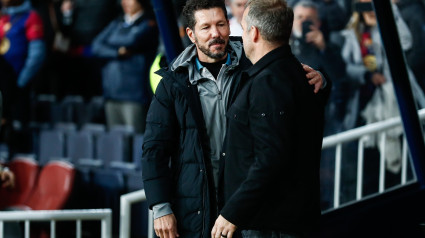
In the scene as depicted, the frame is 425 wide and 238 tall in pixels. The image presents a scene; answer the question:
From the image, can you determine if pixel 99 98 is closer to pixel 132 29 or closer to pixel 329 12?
pixel 132 29

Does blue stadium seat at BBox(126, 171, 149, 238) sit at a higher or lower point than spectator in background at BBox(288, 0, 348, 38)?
lower

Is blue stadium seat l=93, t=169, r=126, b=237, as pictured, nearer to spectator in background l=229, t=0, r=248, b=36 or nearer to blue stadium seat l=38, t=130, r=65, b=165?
blue stadium seat l=38, t=130, r=65, b=165

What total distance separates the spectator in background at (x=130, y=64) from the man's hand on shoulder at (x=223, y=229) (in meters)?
3.94

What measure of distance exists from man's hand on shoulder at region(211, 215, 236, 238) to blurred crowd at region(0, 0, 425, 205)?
2.72ft

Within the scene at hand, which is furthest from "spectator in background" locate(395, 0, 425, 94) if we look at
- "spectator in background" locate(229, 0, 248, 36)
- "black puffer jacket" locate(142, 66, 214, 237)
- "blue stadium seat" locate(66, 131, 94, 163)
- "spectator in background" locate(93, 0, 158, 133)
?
"blue stadium seat" locate(66, 131, 94, 163)

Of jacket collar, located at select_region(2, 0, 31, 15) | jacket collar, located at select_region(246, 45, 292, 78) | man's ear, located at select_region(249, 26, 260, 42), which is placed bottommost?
jacket collar, located at select_region(246, 45, 292, 78)

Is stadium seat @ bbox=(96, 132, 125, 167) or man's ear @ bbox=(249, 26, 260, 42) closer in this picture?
man's ear @ bbox=(249, 26, 260, 42)

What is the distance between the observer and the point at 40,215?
4.18 meters

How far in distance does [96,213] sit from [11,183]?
2.34ft

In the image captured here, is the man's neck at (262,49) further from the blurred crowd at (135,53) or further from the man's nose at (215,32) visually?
the blurred crowd at (135,53)

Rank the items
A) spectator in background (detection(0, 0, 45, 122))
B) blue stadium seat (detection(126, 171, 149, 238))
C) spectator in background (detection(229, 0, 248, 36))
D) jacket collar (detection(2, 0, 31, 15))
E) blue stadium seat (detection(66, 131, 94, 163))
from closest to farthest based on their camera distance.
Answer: spectator in background (detection(229, 0, 248, 36)), blue stadium seat (detection(126, 171, 149, 238)), blue stadium seat (detection(66, 131, 94, 163)), spectator in background (detection(0, 0, 45, 122)), jacket collar (detection(2, 0, 31, 15))

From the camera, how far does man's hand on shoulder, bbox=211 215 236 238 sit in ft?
8.59

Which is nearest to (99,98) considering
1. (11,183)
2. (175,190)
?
(11,183)

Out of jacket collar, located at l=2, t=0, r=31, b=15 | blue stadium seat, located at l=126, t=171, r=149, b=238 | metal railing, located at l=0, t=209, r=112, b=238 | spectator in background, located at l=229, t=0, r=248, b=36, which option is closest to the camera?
metal railing, located at l=0, t=209, r=112, b=238
